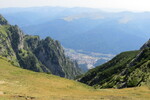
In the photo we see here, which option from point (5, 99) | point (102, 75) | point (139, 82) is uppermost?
point (5, 99)

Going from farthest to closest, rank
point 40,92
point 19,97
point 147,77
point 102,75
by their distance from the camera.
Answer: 1. point 102,75
2. point 147,77
3. point 40,92
4. point 19,97

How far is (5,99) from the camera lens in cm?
3047

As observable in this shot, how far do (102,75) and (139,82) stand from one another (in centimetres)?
6979

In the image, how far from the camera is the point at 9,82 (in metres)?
44.5

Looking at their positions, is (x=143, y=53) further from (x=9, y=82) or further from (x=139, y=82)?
(x=9, y=82)

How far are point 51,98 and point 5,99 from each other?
794cm

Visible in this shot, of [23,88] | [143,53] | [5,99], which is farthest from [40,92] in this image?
[143,53]

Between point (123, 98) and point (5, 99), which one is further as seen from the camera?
point (123, 98)

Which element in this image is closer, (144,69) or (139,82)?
(139,82)

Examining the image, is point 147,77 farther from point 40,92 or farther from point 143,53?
point 143,53

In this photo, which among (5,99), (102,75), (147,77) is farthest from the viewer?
(102,75)

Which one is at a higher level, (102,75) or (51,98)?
(51,98)

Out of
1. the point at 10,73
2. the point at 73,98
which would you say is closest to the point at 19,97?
the point at 73,98

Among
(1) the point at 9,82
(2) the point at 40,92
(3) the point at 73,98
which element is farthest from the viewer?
(1) the point at 9,82
